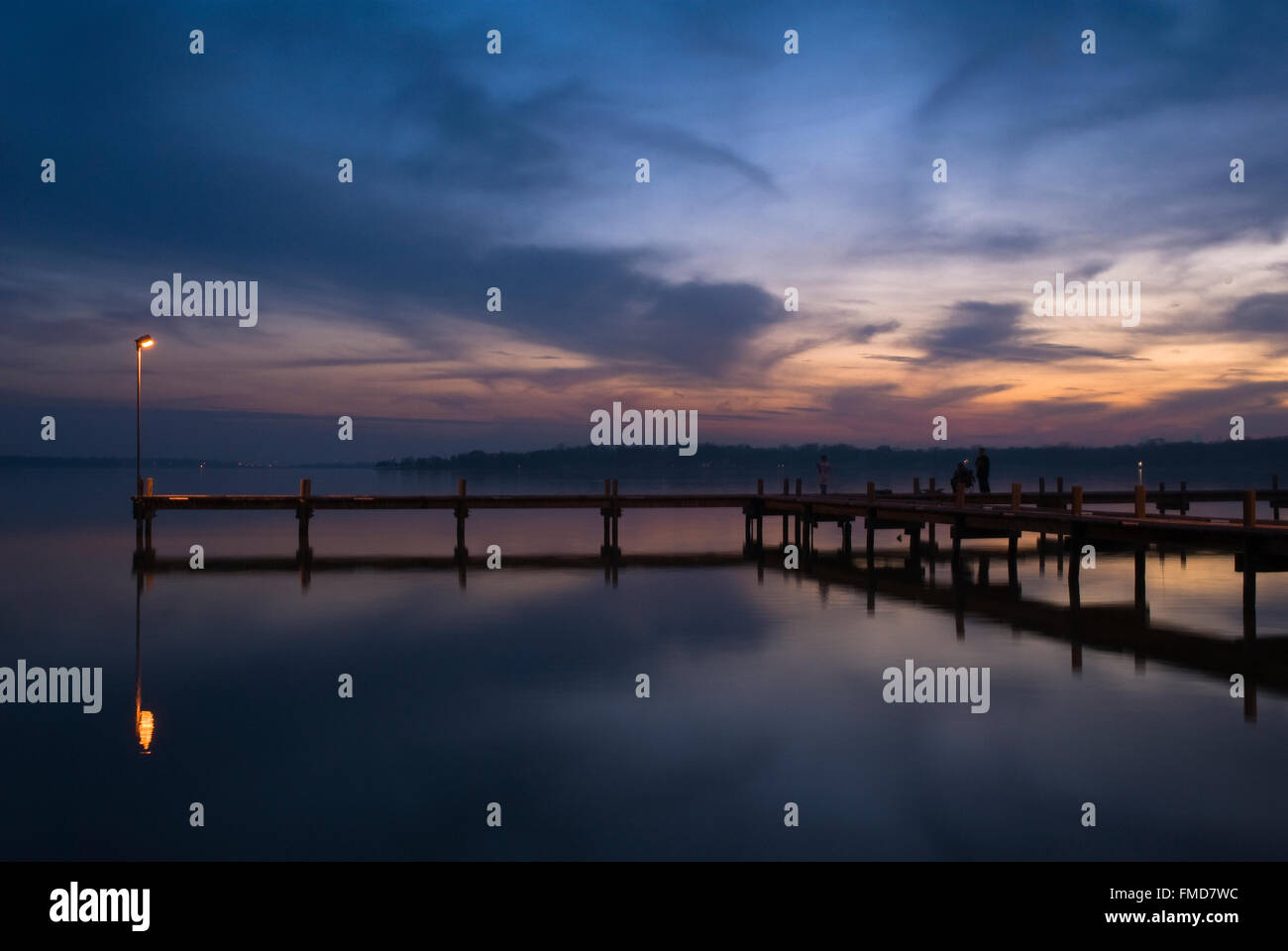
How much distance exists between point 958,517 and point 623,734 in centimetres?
1708

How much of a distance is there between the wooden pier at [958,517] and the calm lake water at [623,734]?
1811 mm

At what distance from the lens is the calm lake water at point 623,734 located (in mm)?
8836

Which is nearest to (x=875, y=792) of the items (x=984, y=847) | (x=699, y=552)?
(x=984, y=847)

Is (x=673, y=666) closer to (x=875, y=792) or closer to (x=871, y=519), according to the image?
(x=875, y=792)

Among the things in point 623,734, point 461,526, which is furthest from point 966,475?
point 623,734

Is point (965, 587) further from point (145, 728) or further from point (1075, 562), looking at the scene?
point (145, 728)

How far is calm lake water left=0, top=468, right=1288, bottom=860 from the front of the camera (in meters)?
8.84

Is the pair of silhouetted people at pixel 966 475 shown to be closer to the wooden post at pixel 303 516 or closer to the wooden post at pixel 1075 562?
the wooden post at pixel 1075 562

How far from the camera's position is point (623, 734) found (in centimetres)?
1203

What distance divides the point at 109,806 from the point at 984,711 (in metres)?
11.0

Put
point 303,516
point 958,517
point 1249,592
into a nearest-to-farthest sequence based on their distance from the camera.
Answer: point 1249,592 → point 958,517 → point 303,516

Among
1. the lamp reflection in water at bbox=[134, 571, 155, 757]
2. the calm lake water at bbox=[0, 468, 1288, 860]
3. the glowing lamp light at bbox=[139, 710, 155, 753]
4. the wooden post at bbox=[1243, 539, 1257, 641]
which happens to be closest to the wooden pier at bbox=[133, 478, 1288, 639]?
the wooden post at bbox=[1243, 539, 1257, 641]

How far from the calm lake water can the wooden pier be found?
1811 millimetres
